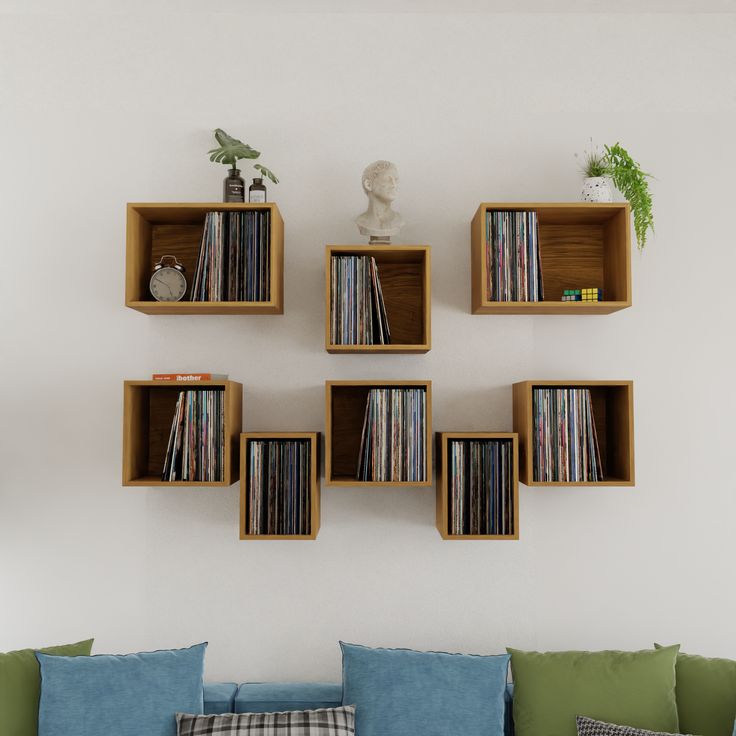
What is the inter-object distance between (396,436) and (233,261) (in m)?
0.74

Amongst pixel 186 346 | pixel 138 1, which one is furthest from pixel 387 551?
pixel 138 1

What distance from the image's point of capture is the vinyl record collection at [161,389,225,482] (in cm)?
196

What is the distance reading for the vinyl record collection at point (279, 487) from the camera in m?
1.96

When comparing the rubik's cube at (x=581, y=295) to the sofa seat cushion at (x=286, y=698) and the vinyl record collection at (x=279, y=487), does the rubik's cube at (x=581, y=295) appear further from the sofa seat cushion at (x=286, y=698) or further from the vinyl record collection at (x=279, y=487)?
the sofa seat cushion at (x=286, y=698)

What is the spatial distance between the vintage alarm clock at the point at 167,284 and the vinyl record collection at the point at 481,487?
986 mm

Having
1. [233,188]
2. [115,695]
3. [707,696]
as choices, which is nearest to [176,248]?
[233,188]

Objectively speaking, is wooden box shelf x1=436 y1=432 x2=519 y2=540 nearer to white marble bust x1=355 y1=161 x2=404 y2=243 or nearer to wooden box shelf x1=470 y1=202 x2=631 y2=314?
wooden box shelf x1=470 y1=202 x2=631 y2=314

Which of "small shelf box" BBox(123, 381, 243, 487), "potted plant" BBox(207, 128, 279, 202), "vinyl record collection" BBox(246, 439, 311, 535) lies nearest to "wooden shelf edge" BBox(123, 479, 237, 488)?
"small shelf box" BBox(123, 381, 243, 487)

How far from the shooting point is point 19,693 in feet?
5.72

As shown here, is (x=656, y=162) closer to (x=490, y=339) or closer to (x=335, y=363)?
(x=490, y=339)

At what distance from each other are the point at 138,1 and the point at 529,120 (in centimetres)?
140

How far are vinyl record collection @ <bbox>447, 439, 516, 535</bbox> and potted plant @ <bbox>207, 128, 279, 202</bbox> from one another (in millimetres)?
1024

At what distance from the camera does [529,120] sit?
223 cm

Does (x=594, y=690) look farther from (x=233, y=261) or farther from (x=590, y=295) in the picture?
(x=233, y=261)
